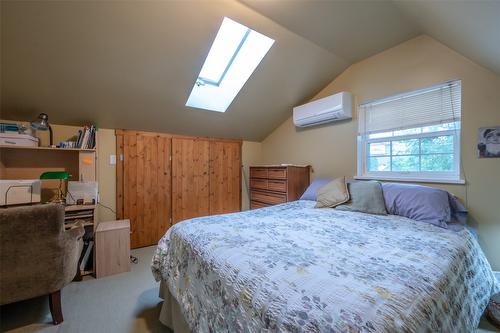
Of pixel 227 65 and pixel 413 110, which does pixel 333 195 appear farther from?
pixel 227 65

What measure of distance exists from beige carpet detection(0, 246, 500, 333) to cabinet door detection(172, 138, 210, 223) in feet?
4.43

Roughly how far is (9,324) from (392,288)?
8.25 ft

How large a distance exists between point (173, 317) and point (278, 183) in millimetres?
2199

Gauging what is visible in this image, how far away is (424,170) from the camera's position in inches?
89.9

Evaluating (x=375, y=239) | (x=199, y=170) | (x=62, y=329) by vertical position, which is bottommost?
(x=62, y=329)

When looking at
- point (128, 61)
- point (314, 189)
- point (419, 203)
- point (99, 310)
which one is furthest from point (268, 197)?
point (128, 61)

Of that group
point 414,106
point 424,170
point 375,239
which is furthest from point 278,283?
point 414,106

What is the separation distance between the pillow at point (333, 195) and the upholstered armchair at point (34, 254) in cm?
230

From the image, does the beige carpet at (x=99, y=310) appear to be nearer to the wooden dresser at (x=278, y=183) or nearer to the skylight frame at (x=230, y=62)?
the wooden dresser at (x=278, y=183)

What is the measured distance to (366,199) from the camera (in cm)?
214

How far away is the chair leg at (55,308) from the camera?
1.57 m

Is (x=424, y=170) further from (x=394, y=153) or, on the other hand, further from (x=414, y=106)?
(x=414, y=106)

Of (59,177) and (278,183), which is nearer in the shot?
(59,177)

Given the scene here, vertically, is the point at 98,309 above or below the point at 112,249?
below
